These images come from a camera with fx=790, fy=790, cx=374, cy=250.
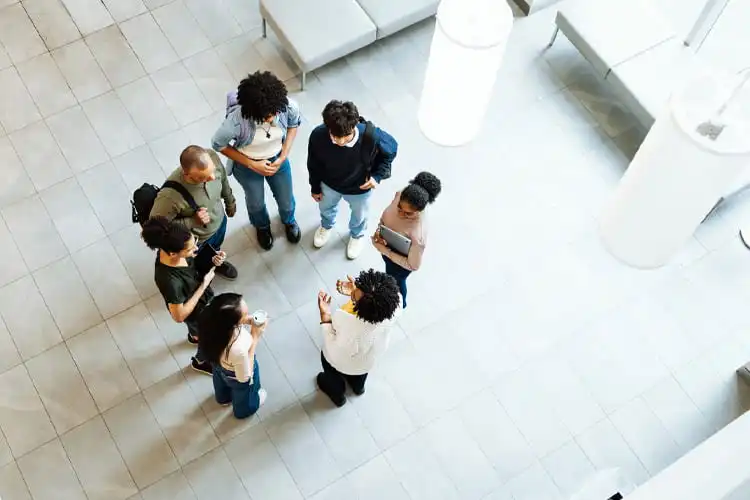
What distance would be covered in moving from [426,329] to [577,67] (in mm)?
2635

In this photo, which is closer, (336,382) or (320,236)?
(336,382)

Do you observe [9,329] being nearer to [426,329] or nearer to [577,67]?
[426,329]

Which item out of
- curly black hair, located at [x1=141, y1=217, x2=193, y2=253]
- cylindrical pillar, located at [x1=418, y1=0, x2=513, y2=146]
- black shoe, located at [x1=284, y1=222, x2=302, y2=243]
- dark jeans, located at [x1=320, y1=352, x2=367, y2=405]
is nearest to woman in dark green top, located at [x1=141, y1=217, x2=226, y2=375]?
curly black hair, located at [x1=141, y1=217, x2=193, y2=253]

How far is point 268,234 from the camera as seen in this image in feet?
17.2

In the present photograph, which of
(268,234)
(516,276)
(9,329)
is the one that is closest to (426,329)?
(516,276)

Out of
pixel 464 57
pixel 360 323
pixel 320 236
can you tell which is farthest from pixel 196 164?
pixel 464 57

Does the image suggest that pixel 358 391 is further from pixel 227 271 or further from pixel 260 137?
pixel 260 137

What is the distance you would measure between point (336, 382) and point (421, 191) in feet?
4.29

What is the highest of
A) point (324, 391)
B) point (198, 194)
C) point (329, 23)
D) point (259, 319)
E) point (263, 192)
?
point (198, 194)

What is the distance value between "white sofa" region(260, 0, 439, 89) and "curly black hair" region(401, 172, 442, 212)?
2.03 meters

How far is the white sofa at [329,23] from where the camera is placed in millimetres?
5719

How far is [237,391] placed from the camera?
14.0 feet

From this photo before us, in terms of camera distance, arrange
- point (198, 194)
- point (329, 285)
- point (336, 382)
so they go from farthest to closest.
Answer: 1. point (329, 285)
2. point (336, 382)
3. point (198, 194)

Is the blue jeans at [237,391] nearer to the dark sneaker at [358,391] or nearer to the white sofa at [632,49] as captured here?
the dark sneaker at [358,391]
